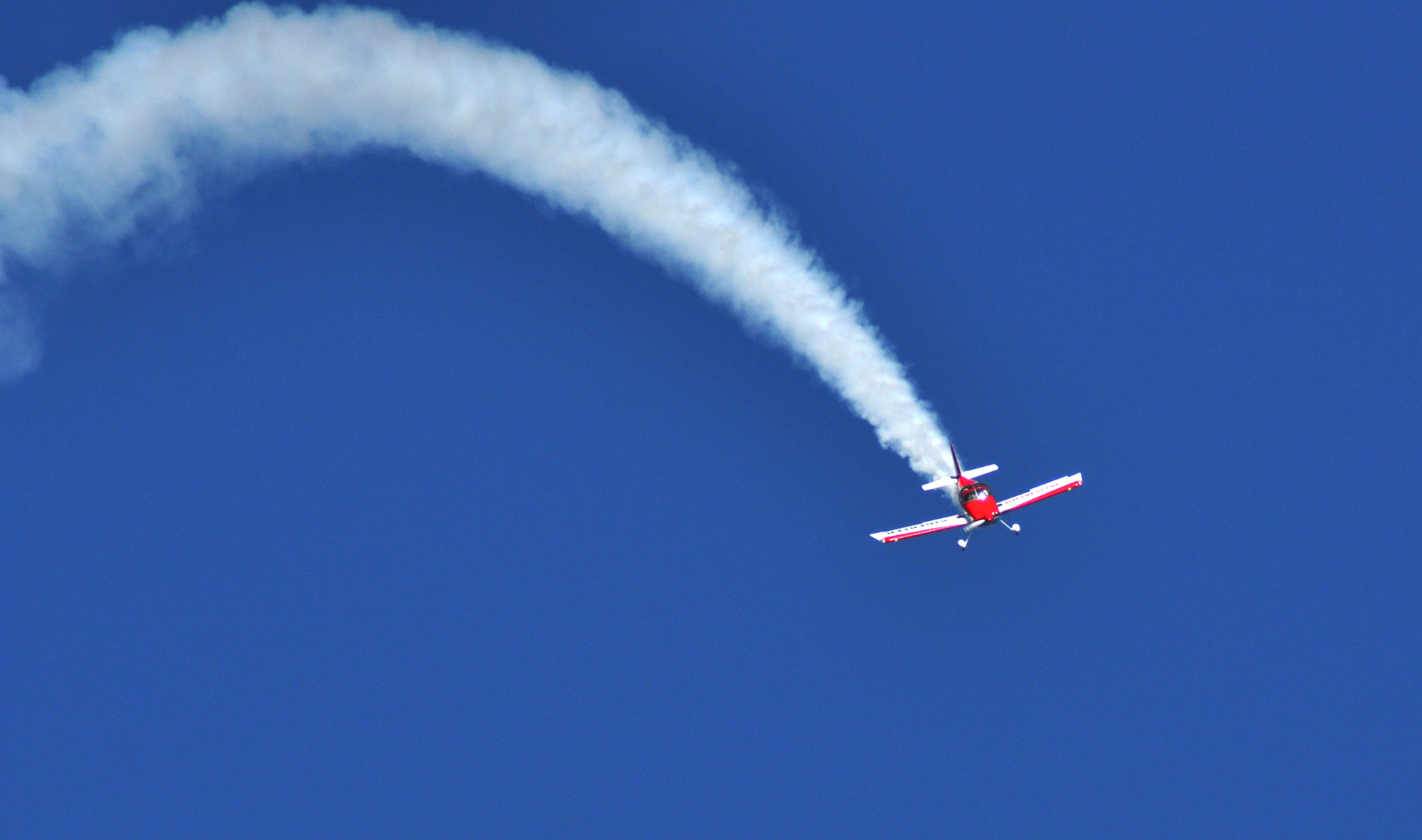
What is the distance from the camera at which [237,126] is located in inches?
3152

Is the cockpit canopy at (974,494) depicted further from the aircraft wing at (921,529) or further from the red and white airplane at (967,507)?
the aircraft wing at (921,529)

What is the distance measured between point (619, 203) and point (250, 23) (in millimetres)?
11702

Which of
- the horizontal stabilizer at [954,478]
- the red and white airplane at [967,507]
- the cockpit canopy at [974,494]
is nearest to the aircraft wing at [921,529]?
the red and white airplane at [967,507]

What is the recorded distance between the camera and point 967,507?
268ft

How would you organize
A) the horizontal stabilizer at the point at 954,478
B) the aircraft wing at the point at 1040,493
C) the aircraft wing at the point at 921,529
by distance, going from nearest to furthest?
the horizontal stabilizer at the point at 954,478, the aircraft wing at the point at 921,529, the aircraft wing at the point at 1040,493

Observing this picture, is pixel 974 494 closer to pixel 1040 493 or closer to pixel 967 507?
pixel 967 507

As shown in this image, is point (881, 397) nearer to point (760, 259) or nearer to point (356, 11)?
point (760, 259)

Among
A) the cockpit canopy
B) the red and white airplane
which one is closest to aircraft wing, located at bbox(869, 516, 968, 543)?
the red and white airplane

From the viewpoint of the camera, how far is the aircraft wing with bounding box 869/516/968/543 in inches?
3182

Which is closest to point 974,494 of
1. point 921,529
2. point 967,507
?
point 967,507

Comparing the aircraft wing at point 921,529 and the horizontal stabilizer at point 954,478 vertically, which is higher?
the horizontal stabilizer at point 954,478

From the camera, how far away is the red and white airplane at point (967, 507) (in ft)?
265

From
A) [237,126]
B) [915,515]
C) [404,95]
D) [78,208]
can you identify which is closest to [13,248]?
[78,208]

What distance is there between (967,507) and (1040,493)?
8.38ft
